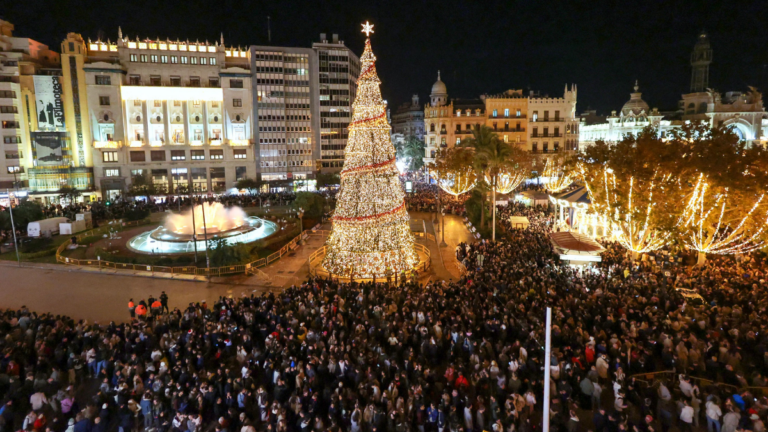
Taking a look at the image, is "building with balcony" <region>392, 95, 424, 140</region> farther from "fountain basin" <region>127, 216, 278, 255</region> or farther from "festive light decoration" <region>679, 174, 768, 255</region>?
"festive light decoration" <region>679, 174, 768, 255</region>

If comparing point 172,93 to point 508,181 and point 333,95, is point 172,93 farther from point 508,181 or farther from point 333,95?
point 508,181

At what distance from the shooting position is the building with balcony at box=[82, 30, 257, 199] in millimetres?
66062

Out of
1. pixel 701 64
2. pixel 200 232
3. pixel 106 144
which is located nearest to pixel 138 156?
pixel 106 144

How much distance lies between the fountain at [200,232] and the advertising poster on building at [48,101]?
43425 mm

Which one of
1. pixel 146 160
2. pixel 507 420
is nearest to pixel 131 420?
pixel 507 420

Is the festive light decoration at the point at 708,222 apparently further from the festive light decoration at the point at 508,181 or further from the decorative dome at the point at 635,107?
the decorative dome at the point at 635,107

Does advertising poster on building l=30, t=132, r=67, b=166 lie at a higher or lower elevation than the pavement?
higher

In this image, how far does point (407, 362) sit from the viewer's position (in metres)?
11.7

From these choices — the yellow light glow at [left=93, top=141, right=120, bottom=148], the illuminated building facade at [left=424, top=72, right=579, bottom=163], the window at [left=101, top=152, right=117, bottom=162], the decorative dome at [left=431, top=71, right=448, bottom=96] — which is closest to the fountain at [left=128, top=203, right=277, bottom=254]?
the yellow light glow at [left=93, top=141, right=120, bottom=148]

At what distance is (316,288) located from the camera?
18.5 m

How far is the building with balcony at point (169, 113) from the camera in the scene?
66.1 metres

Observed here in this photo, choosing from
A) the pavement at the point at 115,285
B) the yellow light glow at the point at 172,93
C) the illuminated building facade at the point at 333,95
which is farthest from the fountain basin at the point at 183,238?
the illuminated building facade at the point at 333,95

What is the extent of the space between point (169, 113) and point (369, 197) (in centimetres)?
6037

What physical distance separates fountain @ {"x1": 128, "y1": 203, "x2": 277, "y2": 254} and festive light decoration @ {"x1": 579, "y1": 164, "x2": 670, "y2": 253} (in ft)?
71.4
